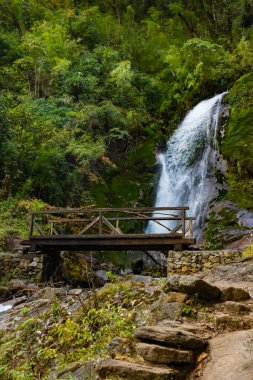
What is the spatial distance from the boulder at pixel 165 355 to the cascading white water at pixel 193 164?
1052 cm

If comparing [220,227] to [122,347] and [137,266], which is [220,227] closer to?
[137,266]

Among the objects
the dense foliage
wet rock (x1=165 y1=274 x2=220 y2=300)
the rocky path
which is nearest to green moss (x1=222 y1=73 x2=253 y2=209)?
the dense foliage

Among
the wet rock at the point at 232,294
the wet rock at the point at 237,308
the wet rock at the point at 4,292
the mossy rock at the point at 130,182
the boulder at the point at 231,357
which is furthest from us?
the mossy rock at the point at 130,182

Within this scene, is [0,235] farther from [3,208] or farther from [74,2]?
[74,2]

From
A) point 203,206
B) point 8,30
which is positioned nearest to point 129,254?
point 203,206

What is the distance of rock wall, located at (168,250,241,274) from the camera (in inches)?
347

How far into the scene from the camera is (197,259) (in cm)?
912

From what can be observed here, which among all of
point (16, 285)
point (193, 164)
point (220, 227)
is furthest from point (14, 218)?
point (193, 164)

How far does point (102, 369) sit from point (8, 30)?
26.1 meters

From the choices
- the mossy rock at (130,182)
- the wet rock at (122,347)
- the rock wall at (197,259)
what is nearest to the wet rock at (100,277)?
the rock wall at (197,259)

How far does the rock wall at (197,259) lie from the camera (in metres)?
8.81

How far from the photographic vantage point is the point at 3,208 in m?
14.1

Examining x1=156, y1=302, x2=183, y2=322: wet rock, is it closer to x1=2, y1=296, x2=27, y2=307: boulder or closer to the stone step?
the stone step

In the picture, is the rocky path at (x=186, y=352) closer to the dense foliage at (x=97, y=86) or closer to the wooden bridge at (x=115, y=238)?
the wooden bridge at (x=115, y=238)
